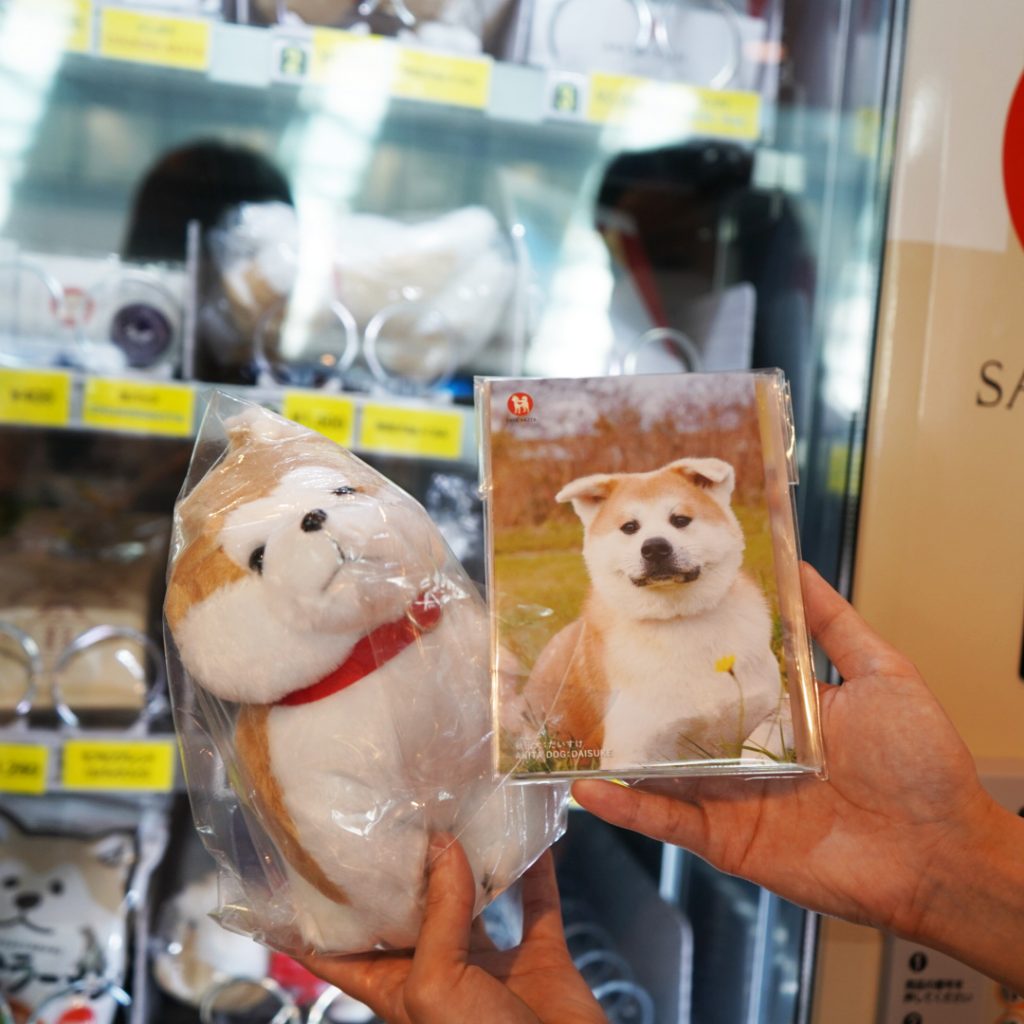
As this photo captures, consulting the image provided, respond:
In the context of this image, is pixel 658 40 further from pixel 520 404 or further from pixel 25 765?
pixel 25 765

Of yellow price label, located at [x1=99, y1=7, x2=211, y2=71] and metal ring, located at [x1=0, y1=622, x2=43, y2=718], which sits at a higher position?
yellow price label, located at [x1=99, y1=7, x2=211, y2=71]

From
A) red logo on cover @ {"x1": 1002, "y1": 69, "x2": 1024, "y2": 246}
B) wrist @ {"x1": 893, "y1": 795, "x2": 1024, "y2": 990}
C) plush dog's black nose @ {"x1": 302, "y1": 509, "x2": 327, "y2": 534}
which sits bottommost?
wrist @ {"x1": 893, "y1": 795, "x2": 1024, "y2": 990}

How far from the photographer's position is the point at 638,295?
1.43 metres

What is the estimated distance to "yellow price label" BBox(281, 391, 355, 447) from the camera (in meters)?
1.12

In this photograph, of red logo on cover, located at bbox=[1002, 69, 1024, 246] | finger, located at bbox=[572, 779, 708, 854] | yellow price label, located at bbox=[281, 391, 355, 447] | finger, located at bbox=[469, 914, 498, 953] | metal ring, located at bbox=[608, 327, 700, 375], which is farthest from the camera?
metal ring, located at bbox=[608, 327, 700, 375]

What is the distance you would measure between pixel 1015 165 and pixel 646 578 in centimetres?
68

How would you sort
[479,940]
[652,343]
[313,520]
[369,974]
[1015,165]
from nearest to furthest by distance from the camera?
[313,520] → [369,974] → [479,940] → [1015,165] → [652,343]

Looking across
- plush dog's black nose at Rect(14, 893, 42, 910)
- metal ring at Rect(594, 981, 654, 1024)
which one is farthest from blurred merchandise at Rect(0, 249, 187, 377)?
metal ring at Rect(594, 981, 654, 1024)

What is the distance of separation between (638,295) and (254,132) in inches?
24.4

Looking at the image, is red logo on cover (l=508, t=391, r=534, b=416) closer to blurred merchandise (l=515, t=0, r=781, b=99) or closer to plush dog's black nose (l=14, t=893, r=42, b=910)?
blurred merchandise (l=515, t=0, r=781, b=99)

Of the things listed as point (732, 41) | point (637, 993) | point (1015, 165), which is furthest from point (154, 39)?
point (637, 993)

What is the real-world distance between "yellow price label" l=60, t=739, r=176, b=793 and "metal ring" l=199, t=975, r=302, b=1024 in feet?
1.04

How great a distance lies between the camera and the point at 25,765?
109 cm

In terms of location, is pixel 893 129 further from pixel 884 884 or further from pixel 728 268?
pixel 884 884
